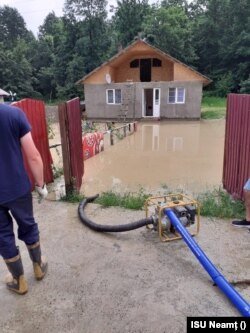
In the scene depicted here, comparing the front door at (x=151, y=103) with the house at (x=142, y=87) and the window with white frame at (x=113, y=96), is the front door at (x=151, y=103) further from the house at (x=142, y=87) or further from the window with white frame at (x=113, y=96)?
the window with white frame at (x=113, y=96)

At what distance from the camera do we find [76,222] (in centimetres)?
407

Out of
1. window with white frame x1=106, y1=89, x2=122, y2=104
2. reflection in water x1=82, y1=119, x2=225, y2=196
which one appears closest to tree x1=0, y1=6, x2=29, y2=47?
window with white frame x1=106, y1=89, x2=122, y2=104

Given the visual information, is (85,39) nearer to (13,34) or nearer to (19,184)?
(13,34)

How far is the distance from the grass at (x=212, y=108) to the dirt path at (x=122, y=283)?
18.4 metres

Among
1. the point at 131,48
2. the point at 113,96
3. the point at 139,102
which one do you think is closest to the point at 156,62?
the point at 131,48

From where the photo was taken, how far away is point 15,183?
2.41 m

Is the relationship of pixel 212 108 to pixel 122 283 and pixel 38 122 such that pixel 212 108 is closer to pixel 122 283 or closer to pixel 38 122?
pixel 38 122

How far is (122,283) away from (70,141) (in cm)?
283

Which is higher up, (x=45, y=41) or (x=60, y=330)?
(x=45, y=41)

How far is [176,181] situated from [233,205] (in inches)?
115

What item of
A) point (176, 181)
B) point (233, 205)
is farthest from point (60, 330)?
point (176, 181)

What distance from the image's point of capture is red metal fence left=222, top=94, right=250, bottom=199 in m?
4.62

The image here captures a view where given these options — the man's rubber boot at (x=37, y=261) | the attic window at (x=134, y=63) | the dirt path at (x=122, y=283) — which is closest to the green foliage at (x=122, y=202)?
the dirt path at (x=122, y=283)

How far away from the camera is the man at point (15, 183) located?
2.32 metres
